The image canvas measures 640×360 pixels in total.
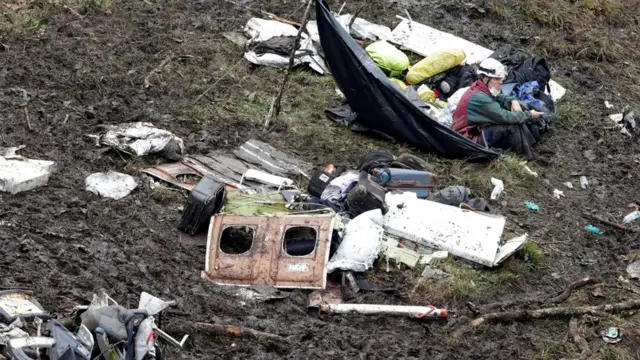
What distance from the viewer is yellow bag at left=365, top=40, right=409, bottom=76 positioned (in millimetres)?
11031

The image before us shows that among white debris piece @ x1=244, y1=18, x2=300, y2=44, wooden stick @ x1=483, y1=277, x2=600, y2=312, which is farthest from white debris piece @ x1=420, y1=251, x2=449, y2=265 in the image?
white debris piece @ x1=244, y1=18, x2=300, y2=44

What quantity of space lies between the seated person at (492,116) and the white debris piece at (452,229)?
185 cm

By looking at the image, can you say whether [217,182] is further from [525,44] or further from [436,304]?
[525,44]

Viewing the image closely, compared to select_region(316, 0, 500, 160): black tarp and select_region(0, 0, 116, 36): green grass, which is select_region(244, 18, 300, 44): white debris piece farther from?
select_region(0, 0, 116, 36): green grass

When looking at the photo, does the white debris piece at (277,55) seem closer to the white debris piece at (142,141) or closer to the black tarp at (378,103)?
the black tarp at (378,103)

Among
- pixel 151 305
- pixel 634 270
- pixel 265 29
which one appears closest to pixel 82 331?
pixel 151 305

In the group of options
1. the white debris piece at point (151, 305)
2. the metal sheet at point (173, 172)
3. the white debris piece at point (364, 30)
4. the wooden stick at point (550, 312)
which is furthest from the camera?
the white debris piece at point (364, 30)

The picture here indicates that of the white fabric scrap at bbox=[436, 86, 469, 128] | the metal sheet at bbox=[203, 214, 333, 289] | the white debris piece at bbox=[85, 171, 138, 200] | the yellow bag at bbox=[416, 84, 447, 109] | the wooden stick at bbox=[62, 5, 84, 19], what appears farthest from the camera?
the wooden stick at bbox=[62, 5, 84, 19]

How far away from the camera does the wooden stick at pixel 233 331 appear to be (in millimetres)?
6641

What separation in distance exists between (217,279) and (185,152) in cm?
200

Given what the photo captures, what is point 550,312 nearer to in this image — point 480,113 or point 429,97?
point 480,113

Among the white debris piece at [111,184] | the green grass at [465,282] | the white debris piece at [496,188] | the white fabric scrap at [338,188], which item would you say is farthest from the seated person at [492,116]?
the white debris piece at [111,184]

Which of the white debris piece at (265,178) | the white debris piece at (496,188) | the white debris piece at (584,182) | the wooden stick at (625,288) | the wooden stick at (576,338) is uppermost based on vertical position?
the white debris piece at (265,178)

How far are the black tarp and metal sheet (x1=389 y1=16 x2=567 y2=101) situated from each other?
2.00 metres
